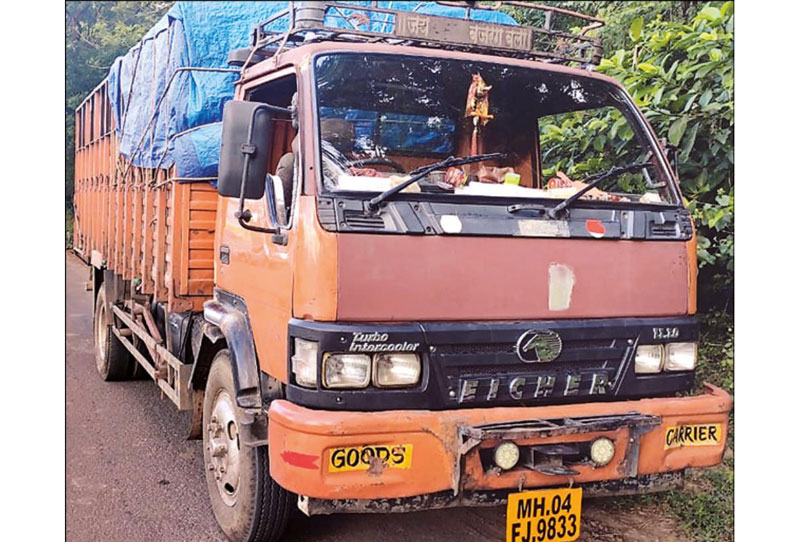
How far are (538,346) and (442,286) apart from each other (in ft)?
1.46

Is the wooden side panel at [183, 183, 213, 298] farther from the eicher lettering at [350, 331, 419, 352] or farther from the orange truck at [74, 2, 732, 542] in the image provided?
the eicher lettering at [350, 331, 419, 352]

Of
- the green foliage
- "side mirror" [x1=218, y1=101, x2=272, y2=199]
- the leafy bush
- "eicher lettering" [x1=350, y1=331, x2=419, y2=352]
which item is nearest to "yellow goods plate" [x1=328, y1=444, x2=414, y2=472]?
"eicher lettering" [x1=350, y1=331, x2=419, y2=352]

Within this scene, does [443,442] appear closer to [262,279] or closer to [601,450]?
[601,450]

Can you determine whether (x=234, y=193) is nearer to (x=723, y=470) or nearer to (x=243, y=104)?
(x=243, y=104)

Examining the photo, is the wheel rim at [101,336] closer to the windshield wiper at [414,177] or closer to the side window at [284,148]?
the side window at [284,148]

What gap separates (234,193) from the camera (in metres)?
2.93

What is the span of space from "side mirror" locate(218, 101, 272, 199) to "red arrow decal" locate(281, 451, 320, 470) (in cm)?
104

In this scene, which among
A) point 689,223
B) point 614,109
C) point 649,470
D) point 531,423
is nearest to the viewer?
point 531,423

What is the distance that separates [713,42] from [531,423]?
119 inches

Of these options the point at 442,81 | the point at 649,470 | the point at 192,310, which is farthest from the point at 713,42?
the point at 192,310

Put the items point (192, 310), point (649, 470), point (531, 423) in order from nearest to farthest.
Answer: point (531, 423) → point (649, 470) → point (192, 310)

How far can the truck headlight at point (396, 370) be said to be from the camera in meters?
2.60

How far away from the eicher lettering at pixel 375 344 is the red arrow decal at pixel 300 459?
1.26ft

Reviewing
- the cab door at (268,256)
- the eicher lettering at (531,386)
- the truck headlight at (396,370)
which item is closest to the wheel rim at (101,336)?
the cab door at (268,256)
